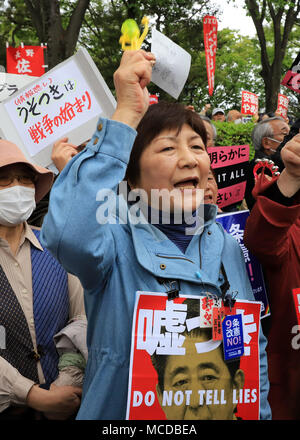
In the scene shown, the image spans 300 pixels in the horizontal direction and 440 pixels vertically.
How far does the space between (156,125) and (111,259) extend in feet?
1.56

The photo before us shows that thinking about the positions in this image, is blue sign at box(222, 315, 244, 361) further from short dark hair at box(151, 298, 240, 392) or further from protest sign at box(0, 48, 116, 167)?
protest sign at box(0, 48, 116, 167)

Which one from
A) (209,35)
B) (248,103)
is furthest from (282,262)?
(248,103)

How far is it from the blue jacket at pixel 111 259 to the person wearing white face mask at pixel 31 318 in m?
0.55

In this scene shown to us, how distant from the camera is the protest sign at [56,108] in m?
2.60

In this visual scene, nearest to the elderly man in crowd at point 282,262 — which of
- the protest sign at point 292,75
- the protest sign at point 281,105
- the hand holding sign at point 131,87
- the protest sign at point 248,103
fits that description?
the hand holding sign at point 131,87

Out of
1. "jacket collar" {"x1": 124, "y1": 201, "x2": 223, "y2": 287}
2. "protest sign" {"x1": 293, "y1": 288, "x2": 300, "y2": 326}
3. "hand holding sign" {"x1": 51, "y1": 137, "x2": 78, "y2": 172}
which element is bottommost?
"protest sign" {"x1": 293, "y1": 288, "x2": 300, "y2": 326}

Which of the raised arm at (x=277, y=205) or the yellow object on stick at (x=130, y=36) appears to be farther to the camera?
the raised arm at (x=277, y=205)

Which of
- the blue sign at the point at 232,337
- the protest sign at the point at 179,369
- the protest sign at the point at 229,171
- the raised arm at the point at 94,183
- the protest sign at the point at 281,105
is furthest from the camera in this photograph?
the protest sign at the point at 281,105

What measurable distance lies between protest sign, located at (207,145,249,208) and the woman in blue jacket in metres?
1.91

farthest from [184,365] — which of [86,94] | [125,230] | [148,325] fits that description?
[86,94]

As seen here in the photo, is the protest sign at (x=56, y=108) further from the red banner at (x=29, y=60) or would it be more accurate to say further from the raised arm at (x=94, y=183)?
the red banner at (x=29, y=60)

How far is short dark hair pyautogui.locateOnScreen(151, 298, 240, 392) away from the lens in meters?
1.40

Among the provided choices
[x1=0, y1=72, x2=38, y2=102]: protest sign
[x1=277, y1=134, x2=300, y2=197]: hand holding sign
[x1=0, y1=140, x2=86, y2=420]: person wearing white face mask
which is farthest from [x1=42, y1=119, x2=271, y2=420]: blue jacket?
[x1=0, y1=72, x2=38, y2=102]: protest sign

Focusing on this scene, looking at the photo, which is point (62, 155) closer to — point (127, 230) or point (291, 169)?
point (127, 230)
